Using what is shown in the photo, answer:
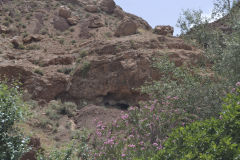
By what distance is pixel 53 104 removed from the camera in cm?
1658

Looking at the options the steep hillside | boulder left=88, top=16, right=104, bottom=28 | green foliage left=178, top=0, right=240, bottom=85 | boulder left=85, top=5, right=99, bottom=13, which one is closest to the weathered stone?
boulder left=88, top=16, right=104, bottom=28

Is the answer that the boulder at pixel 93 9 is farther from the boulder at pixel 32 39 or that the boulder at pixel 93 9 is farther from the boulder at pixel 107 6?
the boulder at pixel 32 39

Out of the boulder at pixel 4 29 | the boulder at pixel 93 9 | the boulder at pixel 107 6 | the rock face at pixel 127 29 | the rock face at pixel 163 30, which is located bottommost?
the boulder at pixel 4 29

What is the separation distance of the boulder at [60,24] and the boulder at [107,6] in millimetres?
7463

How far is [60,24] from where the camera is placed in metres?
32.6

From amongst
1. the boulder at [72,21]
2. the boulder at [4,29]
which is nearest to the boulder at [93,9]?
the boulder at [72,21]

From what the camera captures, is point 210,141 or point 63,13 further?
point 63,13

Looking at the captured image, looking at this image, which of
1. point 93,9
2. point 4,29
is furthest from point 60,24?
point 4,29

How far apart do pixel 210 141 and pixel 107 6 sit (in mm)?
36886

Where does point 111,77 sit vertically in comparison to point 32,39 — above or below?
below

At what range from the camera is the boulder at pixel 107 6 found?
126ft

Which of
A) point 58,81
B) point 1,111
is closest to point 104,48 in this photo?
point 58,81

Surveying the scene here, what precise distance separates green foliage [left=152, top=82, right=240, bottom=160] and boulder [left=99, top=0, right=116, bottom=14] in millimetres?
35918

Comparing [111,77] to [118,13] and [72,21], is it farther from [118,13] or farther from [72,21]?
[118,13]
